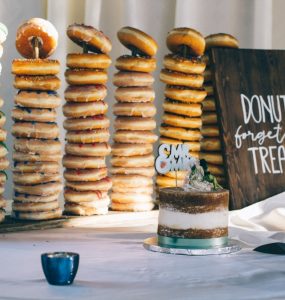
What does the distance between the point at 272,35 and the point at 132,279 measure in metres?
1.68

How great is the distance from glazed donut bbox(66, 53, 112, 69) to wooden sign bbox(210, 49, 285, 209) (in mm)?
443

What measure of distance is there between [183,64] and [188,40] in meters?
0.08

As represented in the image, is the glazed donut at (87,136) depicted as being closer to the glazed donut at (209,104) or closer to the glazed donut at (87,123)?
the glazed donut at (87,123)

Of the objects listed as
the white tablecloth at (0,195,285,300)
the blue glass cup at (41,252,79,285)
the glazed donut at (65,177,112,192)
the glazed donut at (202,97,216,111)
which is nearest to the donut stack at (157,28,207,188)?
the glazed donut at (202,97,216,111)

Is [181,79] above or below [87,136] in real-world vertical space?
above

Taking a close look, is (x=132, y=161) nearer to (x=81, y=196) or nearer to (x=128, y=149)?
(x=128, y=149)

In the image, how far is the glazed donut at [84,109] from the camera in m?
1.99

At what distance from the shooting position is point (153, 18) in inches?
104

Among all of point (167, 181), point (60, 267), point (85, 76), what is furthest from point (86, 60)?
point (60, 267)

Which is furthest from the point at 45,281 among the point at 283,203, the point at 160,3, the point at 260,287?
the point at 160,3

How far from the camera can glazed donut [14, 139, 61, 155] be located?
1910 mm

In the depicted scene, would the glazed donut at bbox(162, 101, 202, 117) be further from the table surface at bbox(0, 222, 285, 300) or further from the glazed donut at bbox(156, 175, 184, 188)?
the table surface at bbox(0, 222, 285, 300)

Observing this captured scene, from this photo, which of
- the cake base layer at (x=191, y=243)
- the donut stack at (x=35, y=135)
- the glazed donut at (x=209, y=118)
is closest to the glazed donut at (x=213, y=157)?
the glazed donut at (x=209, y=118)

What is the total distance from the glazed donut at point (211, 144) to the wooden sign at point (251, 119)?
0.05 metres
